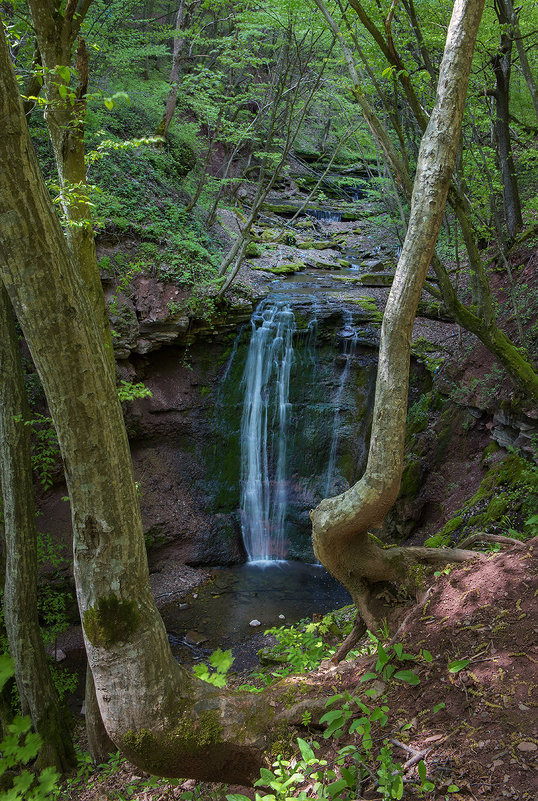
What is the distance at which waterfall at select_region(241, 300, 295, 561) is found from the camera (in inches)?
408

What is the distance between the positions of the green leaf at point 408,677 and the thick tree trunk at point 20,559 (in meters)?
3.91

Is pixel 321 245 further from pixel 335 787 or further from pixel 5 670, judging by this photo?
pixel 335 787

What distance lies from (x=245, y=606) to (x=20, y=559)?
452 cm

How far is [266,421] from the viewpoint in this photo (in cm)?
1052

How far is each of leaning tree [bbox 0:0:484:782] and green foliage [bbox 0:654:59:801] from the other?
54.7 inches

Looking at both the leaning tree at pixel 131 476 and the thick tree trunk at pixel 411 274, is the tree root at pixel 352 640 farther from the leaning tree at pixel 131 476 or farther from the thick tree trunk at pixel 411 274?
the thick tree trunk at pixel 411 274

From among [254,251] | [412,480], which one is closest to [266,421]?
[412,480]

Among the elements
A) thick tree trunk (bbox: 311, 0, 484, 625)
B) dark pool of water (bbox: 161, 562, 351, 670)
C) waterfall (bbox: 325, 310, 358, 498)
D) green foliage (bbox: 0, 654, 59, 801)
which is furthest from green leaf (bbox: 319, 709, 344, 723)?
waterfall (bbox: 325, 310, 358, 498)

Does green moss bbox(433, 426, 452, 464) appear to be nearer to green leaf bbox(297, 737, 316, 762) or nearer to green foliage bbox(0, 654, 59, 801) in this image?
green foliage bbox(0, 654, 59, 801)

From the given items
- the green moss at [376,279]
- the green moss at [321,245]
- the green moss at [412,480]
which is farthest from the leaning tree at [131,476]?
the green moss at [321,245]

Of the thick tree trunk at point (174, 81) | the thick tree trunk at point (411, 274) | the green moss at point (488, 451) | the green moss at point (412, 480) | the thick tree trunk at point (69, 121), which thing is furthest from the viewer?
the thick tree trunk at point (174, 81)

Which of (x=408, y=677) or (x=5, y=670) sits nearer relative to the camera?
(x=408, y=677)

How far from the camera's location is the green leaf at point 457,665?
7.40 ft

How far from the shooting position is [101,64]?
12.7 meters
